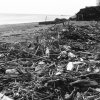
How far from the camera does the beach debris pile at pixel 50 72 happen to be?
12.9ft

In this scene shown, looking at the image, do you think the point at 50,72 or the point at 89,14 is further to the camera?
the point at 89,14

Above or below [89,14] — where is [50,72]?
A: below

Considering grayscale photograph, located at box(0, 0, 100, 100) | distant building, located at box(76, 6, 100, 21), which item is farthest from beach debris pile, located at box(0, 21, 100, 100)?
distant building, located at box(76, 6, 100, 21)

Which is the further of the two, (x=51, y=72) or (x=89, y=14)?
(x=89, y=14)

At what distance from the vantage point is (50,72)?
483 centimetres

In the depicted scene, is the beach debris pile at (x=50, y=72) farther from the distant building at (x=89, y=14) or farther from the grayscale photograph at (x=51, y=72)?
the distant building at (x=89, y=14)

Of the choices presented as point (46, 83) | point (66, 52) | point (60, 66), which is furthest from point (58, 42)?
point (46, 83)

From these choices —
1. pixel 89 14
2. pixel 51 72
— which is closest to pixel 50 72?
pixel 51 72

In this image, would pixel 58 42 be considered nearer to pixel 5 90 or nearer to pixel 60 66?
pixel 60 66

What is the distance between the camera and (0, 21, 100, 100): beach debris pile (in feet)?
12.9

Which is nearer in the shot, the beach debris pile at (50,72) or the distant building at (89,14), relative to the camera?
the beach debris pile at (50,72)

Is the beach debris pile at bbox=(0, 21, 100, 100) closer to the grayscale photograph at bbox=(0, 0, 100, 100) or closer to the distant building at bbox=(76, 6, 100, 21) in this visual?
the grayscale photograph at bbox=(0, 0, 100, 100)

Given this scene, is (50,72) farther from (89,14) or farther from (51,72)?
(89,14)

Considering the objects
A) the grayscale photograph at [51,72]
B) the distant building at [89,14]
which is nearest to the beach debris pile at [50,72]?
the grayscale photograph at [51,72]
